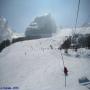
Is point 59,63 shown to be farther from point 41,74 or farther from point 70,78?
point 70,78

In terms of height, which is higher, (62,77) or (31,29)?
(31,29)

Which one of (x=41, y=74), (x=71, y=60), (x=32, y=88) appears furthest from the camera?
(x=71, y=60)

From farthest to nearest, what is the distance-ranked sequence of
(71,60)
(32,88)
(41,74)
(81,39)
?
(81,39)
(71,60)
(41,74)
(32,88)

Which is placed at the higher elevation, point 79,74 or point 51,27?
point 51,27

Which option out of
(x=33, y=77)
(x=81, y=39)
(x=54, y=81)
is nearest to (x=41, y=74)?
(x=33, y=77)

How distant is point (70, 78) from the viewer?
624 inches

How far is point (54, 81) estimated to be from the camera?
1562cm

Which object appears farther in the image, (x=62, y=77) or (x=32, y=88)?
(x=62, y=77)

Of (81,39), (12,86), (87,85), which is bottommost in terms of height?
(12,86)

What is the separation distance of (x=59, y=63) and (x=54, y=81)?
6168 mm

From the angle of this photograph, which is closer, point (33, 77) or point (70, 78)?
point (70, 78)

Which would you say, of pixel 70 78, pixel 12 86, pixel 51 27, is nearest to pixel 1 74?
pixel 12 86

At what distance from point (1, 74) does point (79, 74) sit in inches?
412

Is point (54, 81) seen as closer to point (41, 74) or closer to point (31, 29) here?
point (41, 74)
